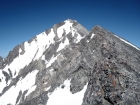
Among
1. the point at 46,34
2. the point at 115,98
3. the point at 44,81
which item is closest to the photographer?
the point at 115,98

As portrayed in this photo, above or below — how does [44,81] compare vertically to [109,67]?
above

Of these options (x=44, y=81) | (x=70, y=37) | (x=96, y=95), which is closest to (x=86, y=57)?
(x=96, y=95)

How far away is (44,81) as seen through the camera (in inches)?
2263

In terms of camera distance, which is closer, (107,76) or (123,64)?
(107,76)

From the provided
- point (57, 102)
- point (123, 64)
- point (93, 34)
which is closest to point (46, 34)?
point (93, 34)

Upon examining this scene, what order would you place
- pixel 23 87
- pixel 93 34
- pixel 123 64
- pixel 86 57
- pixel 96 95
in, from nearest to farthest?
1. pixel 96 95
2. pixel 123 64
3. pixel 86 57
4. pixel 93 34
5. pixel 23 87

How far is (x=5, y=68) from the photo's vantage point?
11394cm

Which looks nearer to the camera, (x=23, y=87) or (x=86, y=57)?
(x=86, y=57)

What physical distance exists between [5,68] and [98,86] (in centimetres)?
10521

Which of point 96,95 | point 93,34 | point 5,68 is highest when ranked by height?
point 5,68

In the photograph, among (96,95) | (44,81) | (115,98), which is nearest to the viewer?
(115,98)

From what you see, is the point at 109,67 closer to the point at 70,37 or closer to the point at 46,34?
the point at 70,37

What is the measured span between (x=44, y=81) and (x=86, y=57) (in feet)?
79.7

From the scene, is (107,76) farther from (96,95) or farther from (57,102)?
(57,102)
